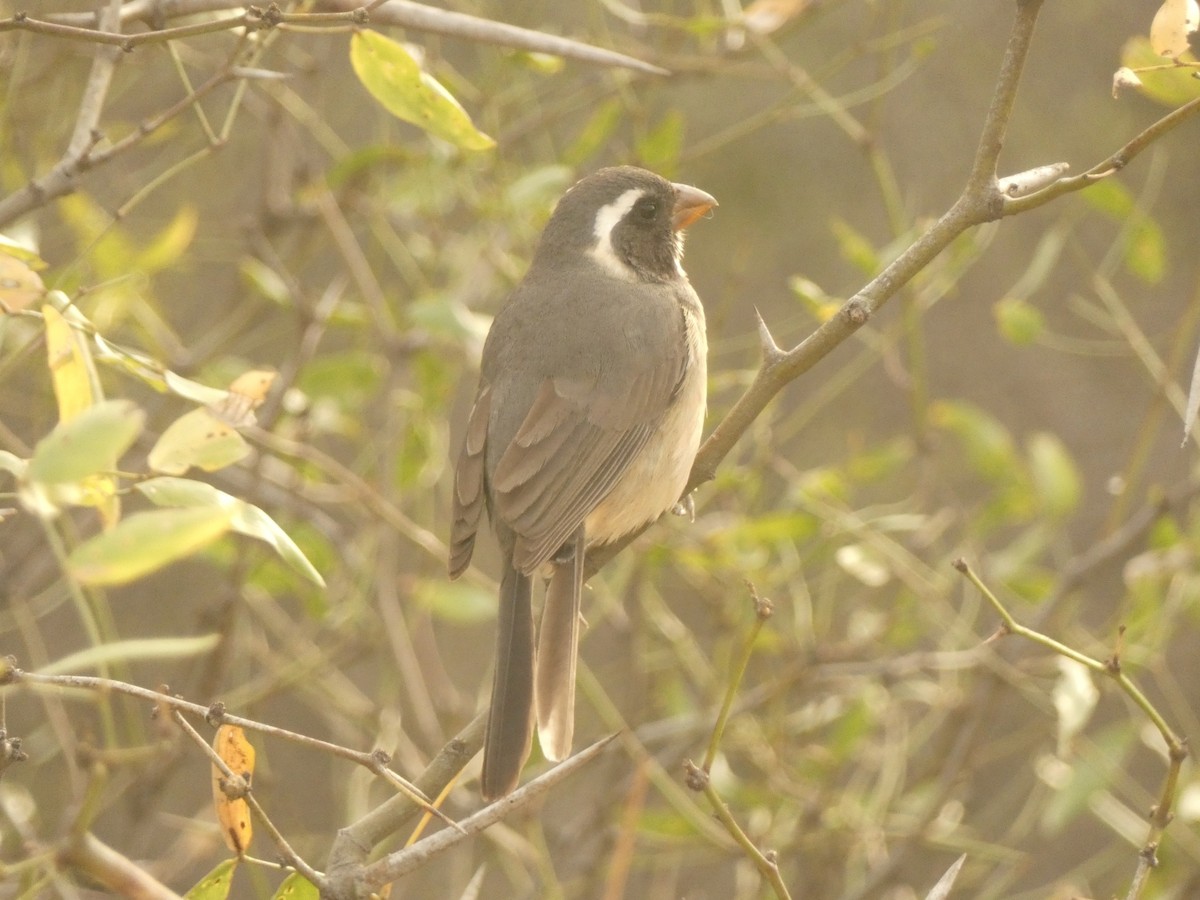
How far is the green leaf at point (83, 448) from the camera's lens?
1264 mm

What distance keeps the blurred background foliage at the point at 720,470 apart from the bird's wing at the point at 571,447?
282mm

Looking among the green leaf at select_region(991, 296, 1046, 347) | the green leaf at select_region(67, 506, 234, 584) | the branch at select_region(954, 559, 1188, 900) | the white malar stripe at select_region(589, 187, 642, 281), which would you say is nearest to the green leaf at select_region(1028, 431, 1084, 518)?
the green leaf at select_region(991, 296, 1046, 347)

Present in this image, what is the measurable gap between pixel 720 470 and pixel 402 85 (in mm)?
2332

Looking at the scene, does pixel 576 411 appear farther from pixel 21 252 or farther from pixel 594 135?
pixel 21 252

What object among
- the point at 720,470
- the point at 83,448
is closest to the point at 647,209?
the point at 720,470

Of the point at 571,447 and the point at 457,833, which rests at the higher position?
the point at 457,833

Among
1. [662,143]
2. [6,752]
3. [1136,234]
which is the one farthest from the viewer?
[662,143]

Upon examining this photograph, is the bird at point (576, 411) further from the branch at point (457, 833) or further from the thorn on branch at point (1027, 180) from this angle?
the thorn on branch at point (1027, 180)

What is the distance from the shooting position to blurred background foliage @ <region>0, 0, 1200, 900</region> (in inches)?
147

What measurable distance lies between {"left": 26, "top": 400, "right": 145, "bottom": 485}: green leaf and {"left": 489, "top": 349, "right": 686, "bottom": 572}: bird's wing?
1.86 metres

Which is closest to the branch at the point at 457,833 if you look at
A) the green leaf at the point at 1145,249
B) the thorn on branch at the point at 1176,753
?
the thorn on branch at the point at 1176,753

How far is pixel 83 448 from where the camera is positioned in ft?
4.17

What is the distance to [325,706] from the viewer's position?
4555 millimetres

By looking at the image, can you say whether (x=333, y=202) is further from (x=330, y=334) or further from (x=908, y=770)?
(x=908, y=770)
